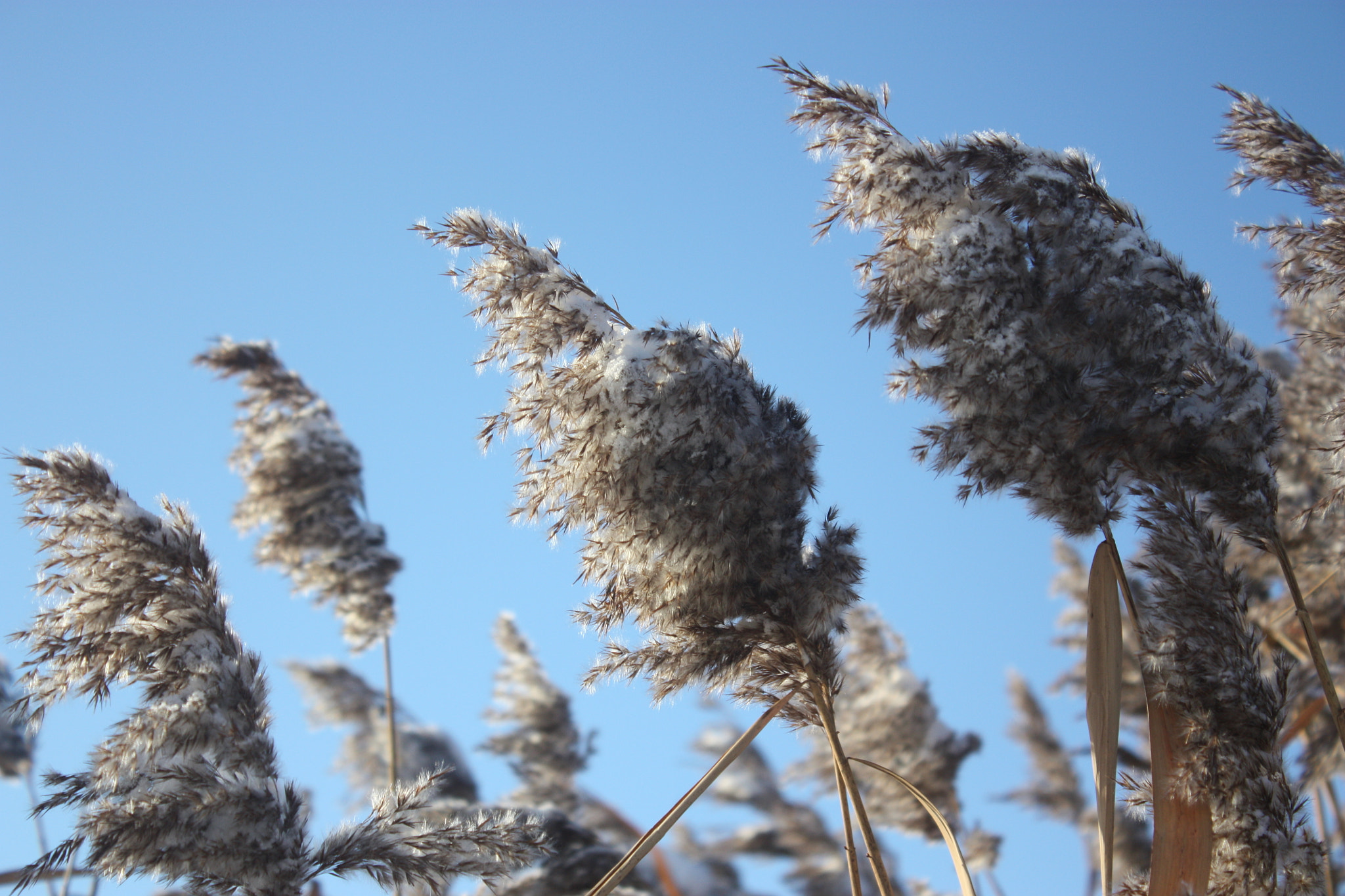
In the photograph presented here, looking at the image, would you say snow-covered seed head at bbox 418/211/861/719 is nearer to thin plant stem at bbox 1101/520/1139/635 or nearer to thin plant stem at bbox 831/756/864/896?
thin plant stem at bbox 831/756/864/896

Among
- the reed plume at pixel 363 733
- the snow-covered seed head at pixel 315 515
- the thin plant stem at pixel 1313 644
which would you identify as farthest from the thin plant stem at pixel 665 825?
the reed plume at pixel 363 733

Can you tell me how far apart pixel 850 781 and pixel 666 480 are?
977 millimetres

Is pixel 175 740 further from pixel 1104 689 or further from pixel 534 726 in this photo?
pixel 534 726

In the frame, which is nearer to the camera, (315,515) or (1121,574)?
(1121,574)

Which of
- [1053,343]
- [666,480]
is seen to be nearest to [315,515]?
[666,480]

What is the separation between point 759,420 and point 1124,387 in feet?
3.47

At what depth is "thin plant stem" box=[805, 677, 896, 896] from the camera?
2.64 metres

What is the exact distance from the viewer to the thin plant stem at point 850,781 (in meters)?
2.64

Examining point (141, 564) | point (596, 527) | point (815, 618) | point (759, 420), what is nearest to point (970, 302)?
point (759, 420)

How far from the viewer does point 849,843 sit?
107 inches

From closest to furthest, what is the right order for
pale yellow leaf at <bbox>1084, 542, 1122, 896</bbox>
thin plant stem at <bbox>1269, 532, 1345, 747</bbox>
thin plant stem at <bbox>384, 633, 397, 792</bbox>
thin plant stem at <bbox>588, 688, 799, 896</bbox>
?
thin plant stem at <bbox>588, 688, 799, 896</bbox>, pale yellow leaf at <bbox>1084, 542, 1122, 896</bbox>, thin plant stem at <bbox>1269, 532, 1345, 747</bbox>, thin plant stem at <bbox>384, 633, 397, 792</bbox>

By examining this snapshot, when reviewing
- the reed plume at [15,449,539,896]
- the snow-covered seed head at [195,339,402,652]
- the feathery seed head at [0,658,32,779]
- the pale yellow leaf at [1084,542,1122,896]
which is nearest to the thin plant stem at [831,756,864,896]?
the pale yellow leaf at [1084,542,1122,896]

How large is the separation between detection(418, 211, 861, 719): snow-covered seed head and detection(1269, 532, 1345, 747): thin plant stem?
131cm

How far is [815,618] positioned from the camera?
9.23ft
